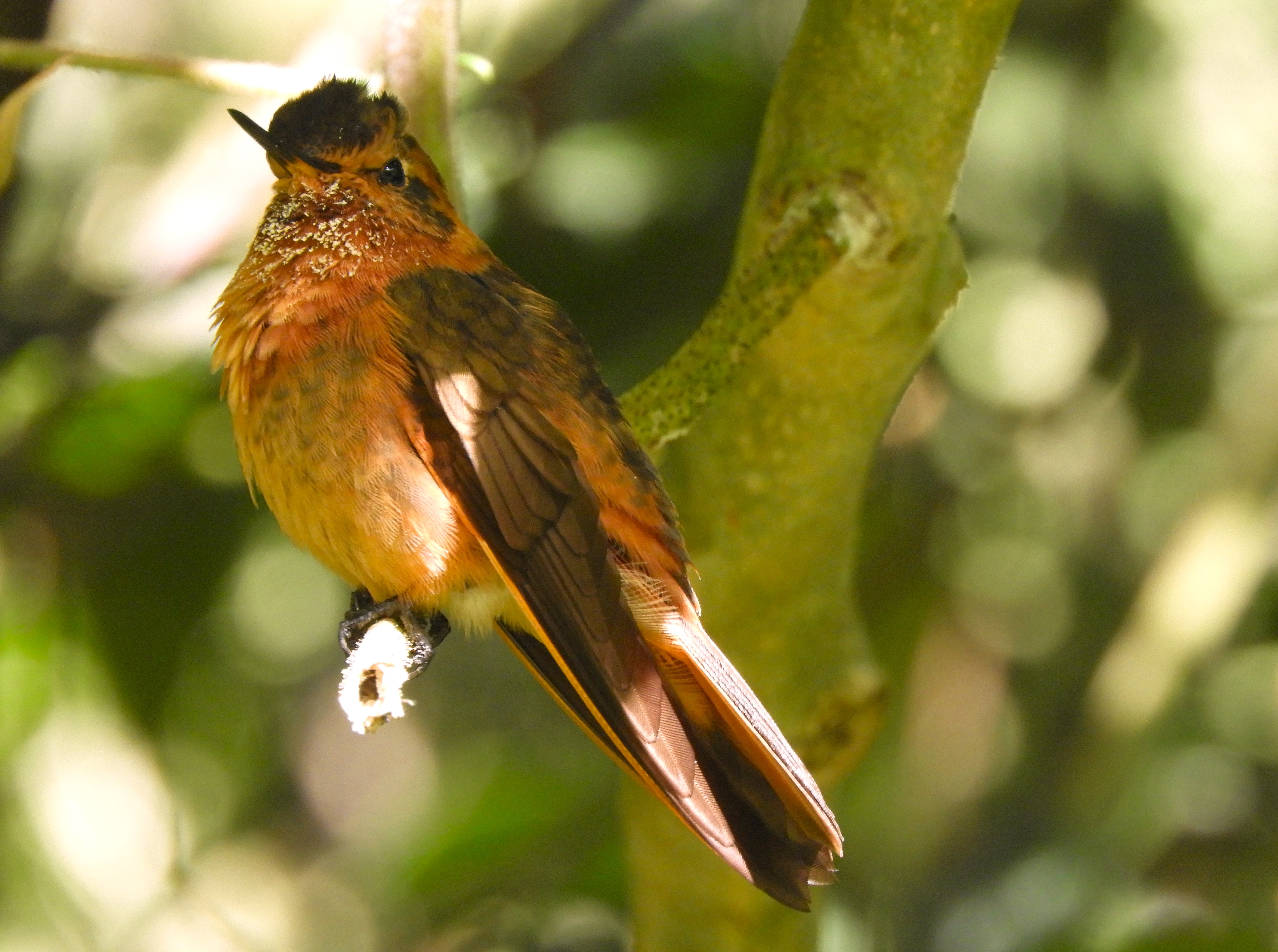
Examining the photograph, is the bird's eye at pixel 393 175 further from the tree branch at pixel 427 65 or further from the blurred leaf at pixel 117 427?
the blurred leaf at pixel 117 427

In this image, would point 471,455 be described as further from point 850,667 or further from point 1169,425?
point 1169,425

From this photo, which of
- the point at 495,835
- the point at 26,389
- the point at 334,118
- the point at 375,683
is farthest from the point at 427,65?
the point at 495,835

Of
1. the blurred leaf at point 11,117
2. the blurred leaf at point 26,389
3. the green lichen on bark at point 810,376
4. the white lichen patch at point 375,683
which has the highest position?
the blurred leaf at point 26,389

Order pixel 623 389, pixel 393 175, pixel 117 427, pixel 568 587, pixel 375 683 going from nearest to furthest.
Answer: pixel 375 683 < pixel 568 587 < pixel 393 175 < pixel 117 427 < pixel 623 389

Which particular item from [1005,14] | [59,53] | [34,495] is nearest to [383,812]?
[34,495]

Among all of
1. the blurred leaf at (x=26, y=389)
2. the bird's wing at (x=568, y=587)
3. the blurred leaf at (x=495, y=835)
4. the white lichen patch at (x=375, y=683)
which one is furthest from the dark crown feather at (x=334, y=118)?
the blurred leaf at (x=495, y=835)

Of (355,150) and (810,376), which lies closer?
(810,376)

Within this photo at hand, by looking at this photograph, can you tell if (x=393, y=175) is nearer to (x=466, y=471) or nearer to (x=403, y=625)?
(x=466, y=471)
